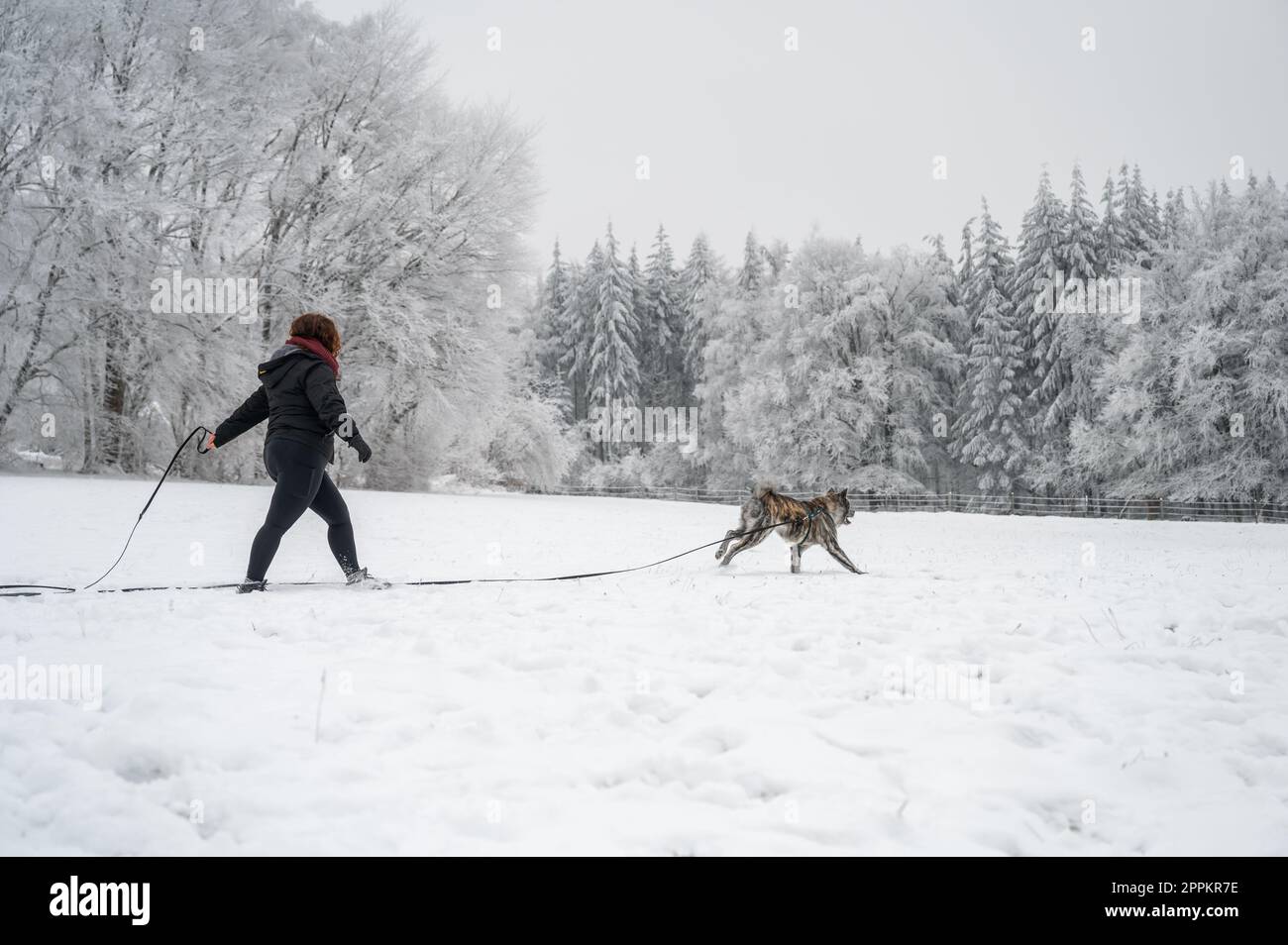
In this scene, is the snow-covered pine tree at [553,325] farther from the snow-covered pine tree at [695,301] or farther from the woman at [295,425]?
the woman at [295,425]

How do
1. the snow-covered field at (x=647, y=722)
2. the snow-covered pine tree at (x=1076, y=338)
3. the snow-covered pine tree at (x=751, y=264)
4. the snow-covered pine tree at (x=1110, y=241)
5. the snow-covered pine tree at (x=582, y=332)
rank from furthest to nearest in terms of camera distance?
the snow-covered pine tree at (x=582, y=332) < the snow-covered pine tree at (x=751, y=264) < the snow-covered pine tree at (x=1110, y=241) < the snow-covered pine tree at (x=1076, y=338) < the snow-covered field at (x=647, y=722)

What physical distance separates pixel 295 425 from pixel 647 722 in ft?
12.1

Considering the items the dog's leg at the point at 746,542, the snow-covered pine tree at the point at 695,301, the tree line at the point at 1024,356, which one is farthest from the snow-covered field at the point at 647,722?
the snow-covered pine tree at the point at 695,301

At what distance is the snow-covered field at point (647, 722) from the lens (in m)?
2.13

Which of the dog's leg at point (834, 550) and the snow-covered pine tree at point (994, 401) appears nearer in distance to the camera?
the dog's leg at point (834, 550)

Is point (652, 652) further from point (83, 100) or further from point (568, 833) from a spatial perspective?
point (83, 100)

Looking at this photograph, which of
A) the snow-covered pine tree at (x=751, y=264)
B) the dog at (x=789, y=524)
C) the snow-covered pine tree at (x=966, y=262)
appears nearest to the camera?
the dog at (x=789, y=524)

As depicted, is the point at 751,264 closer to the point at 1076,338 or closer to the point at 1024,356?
the point at 1024,356

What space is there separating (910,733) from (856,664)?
34.7 inches

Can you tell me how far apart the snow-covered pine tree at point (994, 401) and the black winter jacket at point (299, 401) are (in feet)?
102

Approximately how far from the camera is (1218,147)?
2408cm

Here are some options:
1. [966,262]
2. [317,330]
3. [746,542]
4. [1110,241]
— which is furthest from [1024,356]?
[317,330]

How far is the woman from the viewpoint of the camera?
16.7 feet

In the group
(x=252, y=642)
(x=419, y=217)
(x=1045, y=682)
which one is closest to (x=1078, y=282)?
(x=419, y=217)
